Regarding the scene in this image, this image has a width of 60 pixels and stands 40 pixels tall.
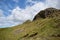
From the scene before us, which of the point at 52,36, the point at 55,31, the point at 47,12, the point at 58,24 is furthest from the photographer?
the point at 47,12

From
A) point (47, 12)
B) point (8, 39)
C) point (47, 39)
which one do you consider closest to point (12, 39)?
point (8, 39)

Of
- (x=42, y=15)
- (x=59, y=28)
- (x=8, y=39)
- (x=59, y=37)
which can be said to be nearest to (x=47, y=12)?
(x=42, y=15)

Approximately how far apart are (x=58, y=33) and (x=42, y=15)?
90.5m

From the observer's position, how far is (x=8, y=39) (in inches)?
3807

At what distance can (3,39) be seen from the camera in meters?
99.0

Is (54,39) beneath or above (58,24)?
beneath

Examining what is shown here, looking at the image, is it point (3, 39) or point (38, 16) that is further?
point (38, 16)

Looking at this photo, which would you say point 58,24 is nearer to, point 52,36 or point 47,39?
point 52,36

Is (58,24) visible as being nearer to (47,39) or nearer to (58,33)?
(58,33)

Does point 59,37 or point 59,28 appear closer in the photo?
point 59,37

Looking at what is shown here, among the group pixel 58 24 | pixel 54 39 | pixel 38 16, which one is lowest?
pixel 54 39

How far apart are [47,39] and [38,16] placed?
101746mm

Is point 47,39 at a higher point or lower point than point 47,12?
lower

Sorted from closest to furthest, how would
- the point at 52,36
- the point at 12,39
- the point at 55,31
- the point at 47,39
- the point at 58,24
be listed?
the point at 47,39 → the point at 52,36 → the point at 55,31 → the point at 58,24 → the point at 12,39
